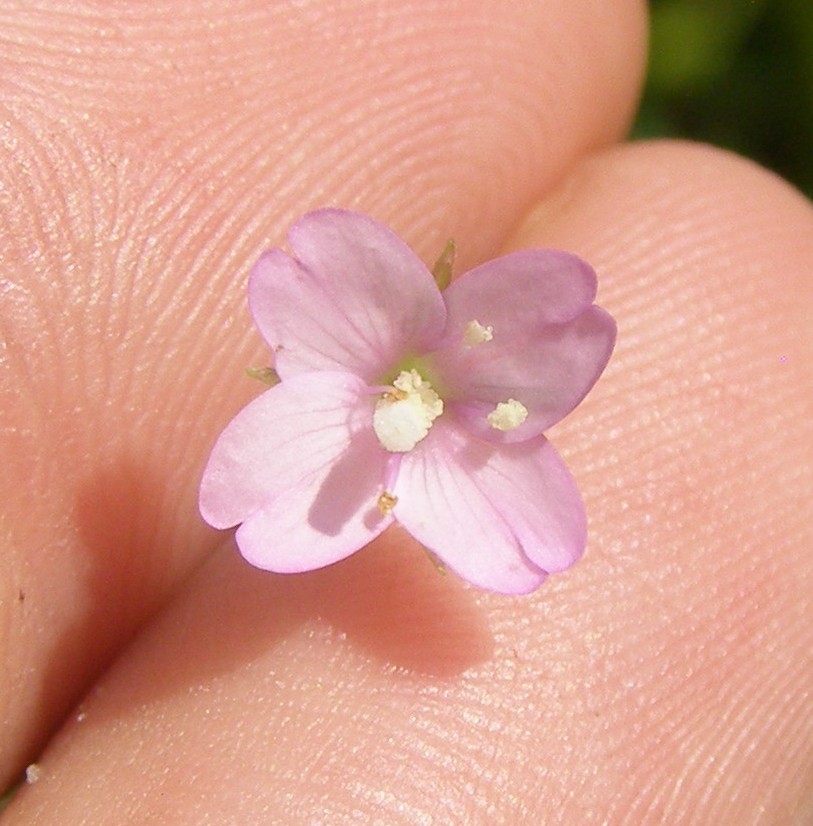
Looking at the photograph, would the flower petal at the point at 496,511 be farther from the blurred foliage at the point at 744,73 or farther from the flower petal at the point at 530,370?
the blurred foliage at the point at 744,73

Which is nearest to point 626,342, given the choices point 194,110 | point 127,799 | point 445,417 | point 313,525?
point 445,417

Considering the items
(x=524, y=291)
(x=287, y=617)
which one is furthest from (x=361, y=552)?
(x=524, y=291)

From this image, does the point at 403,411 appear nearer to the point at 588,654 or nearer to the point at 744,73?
the point at 588,654

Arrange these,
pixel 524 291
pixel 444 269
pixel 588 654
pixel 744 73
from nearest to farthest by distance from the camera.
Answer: pixel 524 291 < pixel 444 269 < pixel 588 654 < pixel 744 73

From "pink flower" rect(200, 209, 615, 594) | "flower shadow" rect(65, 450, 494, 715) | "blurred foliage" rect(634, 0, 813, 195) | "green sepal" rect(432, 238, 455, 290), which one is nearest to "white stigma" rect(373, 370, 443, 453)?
"pink flower" rect(200, 209, 615, 594)

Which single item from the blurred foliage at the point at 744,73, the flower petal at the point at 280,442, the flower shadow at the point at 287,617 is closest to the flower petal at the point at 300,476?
the flower petal at the point at 280,442

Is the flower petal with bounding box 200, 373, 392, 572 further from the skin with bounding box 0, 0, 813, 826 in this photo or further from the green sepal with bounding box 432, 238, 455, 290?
the skin with bounding box 0, 0, 813, 826
